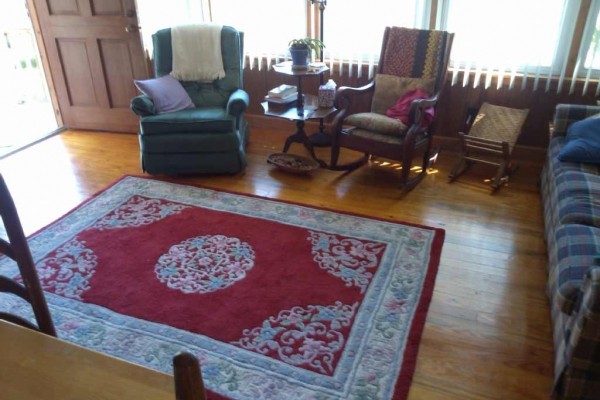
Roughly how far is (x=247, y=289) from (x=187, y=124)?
1.49 meters

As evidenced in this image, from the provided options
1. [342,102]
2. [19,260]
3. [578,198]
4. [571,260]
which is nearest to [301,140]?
[342,102]

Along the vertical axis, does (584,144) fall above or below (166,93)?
below

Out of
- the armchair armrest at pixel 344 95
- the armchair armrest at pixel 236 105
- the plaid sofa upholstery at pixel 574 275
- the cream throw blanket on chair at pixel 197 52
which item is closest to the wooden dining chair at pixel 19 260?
the plaid sofa upholstery at pixel 574 275

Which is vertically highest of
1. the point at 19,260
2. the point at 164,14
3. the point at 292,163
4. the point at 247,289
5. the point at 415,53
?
the point at 164,14

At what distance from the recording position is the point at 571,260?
1821 millimetres

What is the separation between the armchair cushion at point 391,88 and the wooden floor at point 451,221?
0.48 m

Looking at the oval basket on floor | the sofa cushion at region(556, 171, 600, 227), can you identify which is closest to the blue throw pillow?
the sofa cushion at region(556, 171, 600, 227)

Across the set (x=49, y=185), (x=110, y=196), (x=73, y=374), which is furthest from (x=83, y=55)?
(x=73, y=374)

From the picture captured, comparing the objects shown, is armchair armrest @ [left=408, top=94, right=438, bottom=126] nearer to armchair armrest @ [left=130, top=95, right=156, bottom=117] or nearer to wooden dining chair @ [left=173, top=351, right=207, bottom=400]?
armchair armrest @ [left=130, top=95, right=156, bottom=117]

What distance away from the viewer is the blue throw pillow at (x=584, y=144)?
2.52 metres

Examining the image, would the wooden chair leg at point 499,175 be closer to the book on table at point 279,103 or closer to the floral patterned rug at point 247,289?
the floral patterned rug at point 247,289

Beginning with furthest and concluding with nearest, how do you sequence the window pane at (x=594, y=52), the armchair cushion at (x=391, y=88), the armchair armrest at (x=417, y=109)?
the armchair cushion at (x=391, y=88), the window pane at (x=594, y=52), the armchair armrest at (x=417, y=109)

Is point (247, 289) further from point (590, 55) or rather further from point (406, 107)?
point (590, 55)

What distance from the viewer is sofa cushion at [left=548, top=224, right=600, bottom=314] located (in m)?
1.69
